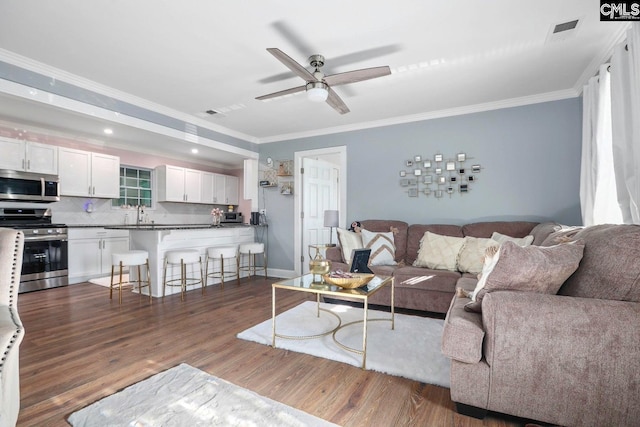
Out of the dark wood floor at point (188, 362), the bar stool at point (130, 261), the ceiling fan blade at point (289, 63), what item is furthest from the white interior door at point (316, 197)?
the ceiling fan blade at point (289, 63)

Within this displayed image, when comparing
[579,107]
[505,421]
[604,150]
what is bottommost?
[505,421]

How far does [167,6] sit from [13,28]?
136cm

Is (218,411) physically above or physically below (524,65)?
below

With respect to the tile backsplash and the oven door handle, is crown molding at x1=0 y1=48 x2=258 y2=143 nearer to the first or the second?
the oven door handle

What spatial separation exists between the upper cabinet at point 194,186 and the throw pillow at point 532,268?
646 cm

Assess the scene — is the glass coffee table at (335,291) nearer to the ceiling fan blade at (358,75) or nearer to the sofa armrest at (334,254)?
the sofa armrest at (334,254)

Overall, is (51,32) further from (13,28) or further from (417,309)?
(417,309)

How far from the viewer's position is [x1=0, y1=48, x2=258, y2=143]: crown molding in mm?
2889

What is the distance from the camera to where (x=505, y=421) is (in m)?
1.65

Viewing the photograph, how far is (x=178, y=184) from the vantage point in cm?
673

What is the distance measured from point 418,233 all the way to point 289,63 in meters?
2.80

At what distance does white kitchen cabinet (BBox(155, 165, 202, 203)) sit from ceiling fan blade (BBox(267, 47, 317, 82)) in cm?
497

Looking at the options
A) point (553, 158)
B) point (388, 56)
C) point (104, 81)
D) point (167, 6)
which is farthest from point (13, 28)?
point (553, 158)

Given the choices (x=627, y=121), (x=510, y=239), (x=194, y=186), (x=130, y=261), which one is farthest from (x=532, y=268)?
(x=194, y=186)
